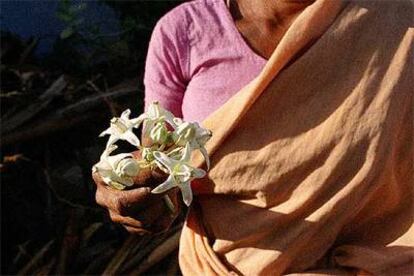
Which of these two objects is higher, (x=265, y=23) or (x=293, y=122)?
(x=265, y=23)

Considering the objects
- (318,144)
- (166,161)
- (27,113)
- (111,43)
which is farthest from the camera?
(111,43)

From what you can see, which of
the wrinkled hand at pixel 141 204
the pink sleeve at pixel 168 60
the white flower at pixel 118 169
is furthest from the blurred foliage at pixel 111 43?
the white flower at pixel 118 169

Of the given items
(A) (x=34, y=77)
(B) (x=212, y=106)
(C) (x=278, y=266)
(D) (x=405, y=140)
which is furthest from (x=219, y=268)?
(A) (x=34, y=77)

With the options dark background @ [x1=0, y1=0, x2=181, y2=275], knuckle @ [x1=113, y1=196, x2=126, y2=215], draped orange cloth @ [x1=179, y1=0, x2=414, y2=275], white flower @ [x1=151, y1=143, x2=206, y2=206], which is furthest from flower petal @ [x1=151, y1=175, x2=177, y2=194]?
dark background @ [x1=0, y1=0, x2=181, y2=275]

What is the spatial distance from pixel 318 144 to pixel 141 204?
1.07 ft

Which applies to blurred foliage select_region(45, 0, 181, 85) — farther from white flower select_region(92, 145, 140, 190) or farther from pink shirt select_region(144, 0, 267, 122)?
white flower select_region(92, 145, 140, 190)

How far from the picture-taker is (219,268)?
174cm

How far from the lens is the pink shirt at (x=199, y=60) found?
1719 mm

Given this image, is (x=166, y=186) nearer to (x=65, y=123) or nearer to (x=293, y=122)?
(x=293, y=122)

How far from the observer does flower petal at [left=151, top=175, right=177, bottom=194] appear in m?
1.47

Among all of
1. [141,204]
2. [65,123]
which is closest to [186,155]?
[141,204]

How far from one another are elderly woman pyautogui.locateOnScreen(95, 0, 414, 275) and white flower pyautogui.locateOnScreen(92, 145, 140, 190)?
0.13 meters

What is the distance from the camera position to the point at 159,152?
4.82 ft

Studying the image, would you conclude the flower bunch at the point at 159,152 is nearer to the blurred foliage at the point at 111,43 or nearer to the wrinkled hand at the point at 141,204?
the wrinkled hand at the point at 141,204
